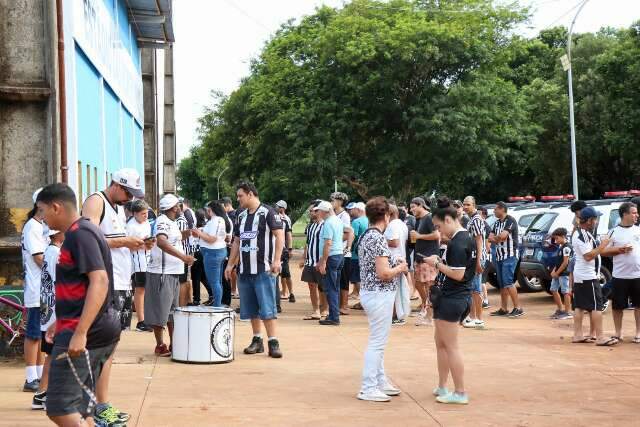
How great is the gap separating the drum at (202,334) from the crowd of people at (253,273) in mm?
389

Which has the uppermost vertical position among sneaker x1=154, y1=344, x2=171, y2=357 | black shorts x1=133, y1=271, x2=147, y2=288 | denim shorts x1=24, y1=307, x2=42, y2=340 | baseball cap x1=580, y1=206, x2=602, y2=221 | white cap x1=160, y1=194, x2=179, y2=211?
white cap x1=160, y1=194, x2=179, y2=211

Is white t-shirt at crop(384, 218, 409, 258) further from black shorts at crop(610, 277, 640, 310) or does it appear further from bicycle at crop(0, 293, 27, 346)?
bicycle at crop(0, 293, 27, 346)

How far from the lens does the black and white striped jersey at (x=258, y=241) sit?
33.5ft

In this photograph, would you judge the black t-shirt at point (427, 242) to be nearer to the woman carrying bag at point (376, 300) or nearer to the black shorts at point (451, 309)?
the woman carrying bag at point (376, 300)

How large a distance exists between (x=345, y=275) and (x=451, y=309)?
770cm

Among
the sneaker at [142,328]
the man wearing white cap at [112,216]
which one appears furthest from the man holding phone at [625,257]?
the man wearing white cap at [112,216]

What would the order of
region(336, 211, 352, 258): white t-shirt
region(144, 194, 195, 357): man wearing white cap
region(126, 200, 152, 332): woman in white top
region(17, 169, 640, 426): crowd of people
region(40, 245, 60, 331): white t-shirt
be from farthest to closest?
Answer: region(336, 211, 352, 258): white t-shirt, region(126, 200, 152, 332): woman in white top, region(144, 194, 195, 357): man wearing white cap, region(40, 245, 60, 331): white t-shirt, region(17, 169, 640, 426): crowd of people

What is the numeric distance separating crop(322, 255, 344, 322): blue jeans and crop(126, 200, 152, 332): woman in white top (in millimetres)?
2825

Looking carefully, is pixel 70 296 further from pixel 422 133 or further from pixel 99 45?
pixel 422 133

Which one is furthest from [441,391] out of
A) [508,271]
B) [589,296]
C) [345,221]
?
[345,221]

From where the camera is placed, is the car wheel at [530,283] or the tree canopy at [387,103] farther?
the tree canopy at [387,103]

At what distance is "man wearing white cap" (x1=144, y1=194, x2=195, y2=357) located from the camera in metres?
10.1

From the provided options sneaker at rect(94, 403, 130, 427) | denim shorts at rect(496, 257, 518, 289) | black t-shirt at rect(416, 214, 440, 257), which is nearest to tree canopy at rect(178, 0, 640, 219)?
denim shorts at rect(496, 257, 518, 289)

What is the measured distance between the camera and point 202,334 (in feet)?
32.0
